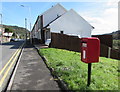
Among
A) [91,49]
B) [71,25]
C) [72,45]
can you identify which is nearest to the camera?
[91,49]

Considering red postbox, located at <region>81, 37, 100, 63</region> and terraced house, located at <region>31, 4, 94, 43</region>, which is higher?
terraced house, located at <region>31, 4, 94, 43</region>

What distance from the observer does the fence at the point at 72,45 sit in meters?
13.8

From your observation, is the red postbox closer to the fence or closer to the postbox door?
the postbox door

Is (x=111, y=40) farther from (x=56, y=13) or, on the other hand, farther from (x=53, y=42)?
(x=56, y=13)

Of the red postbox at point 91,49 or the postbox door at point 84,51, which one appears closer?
the red postbox at point 91,49

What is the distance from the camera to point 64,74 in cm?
577

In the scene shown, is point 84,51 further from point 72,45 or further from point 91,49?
point 72,45

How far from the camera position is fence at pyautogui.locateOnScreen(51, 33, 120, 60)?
45.2 ft

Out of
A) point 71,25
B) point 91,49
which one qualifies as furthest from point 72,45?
point 91,49

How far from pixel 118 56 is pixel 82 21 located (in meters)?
13.3

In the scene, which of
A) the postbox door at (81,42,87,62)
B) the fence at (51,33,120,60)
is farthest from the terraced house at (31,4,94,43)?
the postbox door at (81,42,87,62)

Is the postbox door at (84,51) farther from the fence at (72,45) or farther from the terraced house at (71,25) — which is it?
the terraced house at (71,25)

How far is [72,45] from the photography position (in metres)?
15.4

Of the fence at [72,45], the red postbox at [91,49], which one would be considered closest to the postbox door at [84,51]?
the red postbox at [91,49]
